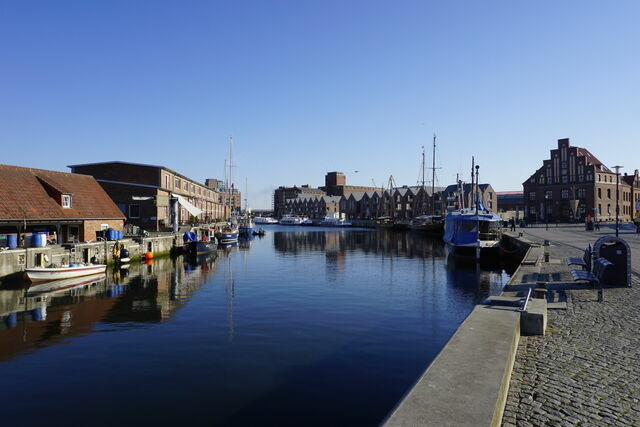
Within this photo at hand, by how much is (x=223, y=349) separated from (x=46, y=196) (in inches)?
1144

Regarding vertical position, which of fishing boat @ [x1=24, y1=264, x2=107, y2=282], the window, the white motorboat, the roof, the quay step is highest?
the roof

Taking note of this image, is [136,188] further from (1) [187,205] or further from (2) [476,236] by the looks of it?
(2) [476,236]

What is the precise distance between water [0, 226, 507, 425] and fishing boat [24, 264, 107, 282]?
1762 mm

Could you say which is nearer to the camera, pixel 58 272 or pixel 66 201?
pixel 58 272

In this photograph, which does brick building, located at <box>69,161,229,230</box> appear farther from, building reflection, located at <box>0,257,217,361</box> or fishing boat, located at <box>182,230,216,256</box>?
building reflection, located at <box>0,257,217,361</box>

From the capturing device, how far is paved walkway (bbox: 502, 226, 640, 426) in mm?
6949

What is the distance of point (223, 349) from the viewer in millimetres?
14430

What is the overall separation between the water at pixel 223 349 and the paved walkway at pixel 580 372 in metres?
A: 3.17

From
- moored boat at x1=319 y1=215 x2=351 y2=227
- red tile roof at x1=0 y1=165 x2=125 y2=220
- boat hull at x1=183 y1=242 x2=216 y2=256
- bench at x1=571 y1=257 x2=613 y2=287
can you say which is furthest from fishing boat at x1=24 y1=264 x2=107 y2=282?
moored boat at x1=319 y1=215 x2=351 y2=227

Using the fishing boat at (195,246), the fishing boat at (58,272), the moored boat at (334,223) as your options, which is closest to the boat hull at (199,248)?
the fishing boat at (195,246)

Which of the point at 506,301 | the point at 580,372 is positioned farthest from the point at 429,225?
the point at 580,372

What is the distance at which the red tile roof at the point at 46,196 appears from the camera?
3234cm

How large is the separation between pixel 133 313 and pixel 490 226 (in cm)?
3726

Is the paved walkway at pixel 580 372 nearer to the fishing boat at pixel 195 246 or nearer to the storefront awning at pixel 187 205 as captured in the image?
the fishing boat at pixel 195 246
